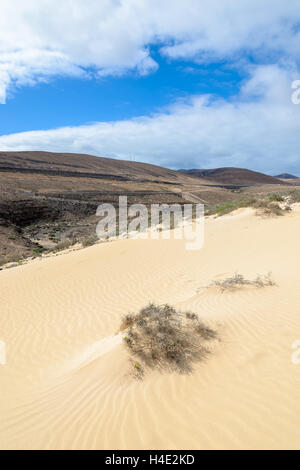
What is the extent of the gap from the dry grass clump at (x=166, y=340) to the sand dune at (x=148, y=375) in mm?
154

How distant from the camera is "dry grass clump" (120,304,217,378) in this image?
3.26 meters

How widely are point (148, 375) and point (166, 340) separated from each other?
0.48 metres

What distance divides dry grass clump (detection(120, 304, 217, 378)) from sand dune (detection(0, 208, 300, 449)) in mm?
154

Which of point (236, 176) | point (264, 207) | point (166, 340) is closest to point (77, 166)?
point (236, 176)

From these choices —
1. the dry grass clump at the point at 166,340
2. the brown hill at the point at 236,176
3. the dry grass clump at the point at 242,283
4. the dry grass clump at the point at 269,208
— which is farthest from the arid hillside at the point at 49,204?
the brown hill at the point at 236,176

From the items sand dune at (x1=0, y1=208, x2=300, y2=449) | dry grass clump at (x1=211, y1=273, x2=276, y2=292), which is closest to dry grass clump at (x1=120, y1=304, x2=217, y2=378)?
sand dune at (x1=0, y1=208, x2=300, y2=449)

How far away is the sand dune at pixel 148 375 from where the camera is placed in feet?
7.92

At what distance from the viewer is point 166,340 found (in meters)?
3.40

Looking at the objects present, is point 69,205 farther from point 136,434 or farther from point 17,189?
point 136,434

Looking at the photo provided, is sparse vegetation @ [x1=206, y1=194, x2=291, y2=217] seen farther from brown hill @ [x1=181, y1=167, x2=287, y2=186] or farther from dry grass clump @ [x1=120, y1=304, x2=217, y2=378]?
brown hill @ [x1=181, y1=167, x2=287, y2=186]

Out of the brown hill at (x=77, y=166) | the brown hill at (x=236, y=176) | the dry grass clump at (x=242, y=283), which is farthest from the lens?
the brown hill at (x=236, y=176)

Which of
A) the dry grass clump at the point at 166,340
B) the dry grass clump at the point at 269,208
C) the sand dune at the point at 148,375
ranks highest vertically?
the dry grass clump at the point at 269,208

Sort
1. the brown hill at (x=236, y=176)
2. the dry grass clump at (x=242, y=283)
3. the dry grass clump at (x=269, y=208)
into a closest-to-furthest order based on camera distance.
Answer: the dry grass clump at (x=242, y=283)
the dry grass clump at (x=269, y=208)
the brown hill at (x=236, y=176)

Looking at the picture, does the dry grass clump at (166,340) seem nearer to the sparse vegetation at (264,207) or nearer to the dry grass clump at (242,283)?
the dry grass clump at (242,283)
